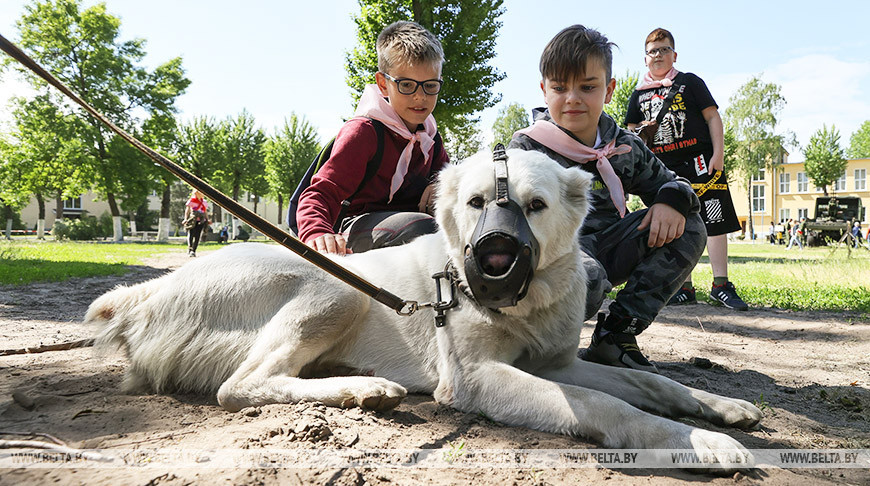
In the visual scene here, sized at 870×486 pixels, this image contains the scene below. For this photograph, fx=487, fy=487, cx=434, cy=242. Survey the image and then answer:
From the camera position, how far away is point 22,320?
4453 millimetres

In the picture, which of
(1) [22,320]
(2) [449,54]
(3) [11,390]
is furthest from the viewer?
(2) [449,54]

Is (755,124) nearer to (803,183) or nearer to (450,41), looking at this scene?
(803,183)

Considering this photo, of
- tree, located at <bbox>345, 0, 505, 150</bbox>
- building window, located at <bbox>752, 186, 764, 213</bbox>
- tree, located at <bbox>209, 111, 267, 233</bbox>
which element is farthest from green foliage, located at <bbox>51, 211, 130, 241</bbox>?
building window, located at <bbox>752, 186, 764, 213</bbox>

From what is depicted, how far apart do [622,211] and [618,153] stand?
0.39 metres

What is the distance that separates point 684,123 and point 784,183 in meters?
61.0

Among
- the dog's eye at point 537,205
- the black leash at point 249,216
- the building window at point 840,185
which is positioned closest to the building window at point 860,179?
the building window at point 840,185

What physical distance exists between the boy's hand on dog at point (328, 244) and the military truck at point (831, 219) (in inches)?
1235

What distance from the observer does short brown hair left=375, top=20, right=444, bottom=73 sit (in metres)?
3.47

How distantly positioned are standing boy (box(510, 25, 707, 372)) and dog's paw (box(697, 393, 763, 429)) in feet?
2.24

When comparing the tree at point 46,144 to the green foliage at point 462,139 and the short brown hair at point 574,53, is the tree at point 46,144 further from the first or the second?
the short brown hair at point 574,53

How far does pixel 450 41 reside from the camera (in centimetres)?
1669

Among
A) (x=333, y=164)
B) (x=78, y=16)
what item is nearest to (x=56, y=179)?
(x=78, y=16)

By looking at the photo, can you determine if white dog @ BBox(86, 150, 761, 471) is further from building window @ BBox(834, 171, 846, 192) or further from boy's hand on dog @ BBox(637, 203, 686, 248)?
Result: building window @ BBox(834, 171, 846, 192)

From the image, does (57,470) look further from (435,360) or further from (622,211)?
(622,211)
